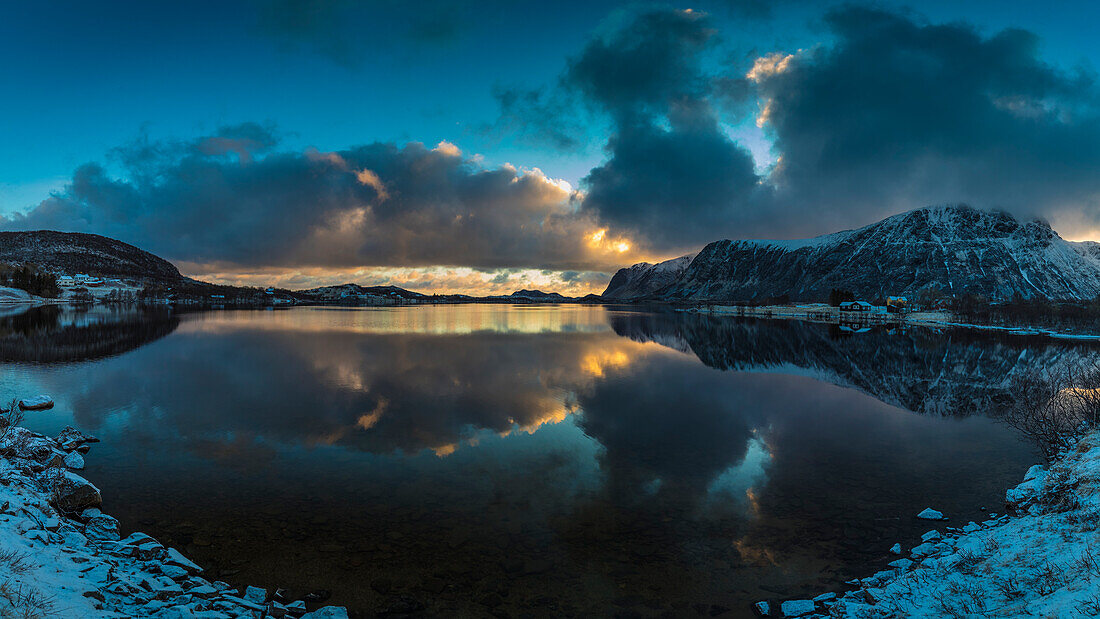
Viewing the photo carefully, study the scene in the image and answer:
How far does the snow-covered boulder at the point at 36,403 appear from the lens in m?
23.1

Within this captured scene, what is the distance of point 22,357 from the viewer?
1533 inches

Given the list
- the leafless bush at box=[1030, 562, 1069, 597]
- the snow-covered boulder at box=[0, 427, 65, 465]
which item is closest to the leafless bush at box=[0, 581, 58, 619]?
the snow-covered boulder at box=[0, 427, 65, 465]

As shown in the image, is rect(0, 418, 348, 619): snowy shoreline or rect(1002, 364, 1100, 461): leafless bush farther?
rect(1002, 364, 1100, 461): leafless bush

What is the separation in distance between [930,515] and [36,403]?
37.4 m

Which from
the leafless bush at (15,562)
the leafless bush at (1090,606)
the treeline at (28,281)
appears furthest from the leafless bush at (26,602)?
the treeline at (28,281)

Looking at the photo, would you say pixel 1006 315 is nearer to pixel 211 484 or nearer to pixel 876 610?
pixel 876 610

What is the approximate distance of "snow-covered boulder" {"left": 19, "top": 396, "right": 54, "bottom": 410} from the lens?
23102 mm

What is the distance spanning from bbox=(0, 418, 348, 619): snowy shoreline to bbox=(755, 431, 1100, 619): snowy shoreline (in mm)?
9878

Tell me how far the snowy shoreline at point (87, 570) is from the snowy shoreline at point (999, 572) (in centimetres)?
988

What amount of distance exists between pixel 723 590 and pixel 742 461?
885cm

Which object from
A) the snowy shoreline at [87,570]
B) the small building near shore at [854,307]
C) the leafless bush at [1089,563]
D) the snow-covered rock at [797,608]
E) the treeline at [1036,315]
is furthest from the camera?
the small building near shore at [854,307]

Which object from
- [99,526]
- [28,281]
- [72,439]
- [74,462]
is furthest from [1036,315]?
[28,281]

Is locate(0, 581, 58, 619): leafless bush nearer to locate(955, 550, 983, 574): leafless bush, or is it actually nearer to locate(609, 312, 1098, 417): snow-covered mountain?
locate(955, 550, 983, 574): leafless bush

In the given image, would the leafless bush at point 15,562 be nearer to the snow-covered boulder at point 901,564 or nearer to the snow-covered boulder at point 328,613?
the snow-covered boulder at point 328,613
